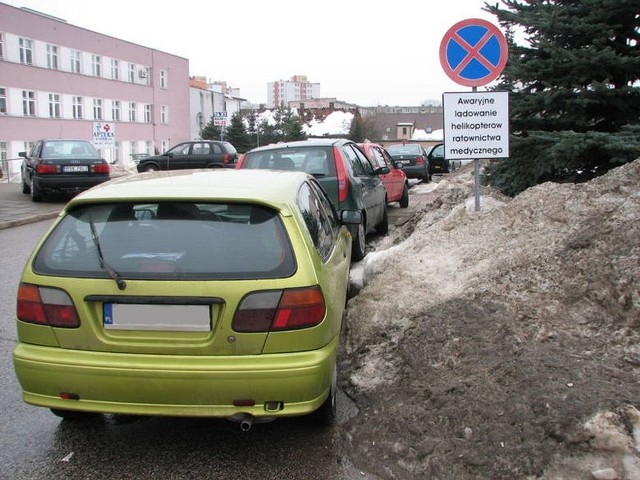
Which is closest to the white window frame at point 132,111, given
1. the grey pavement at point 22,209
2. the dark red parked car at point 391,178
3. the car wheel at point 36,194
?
the grey pavement at point 22,209

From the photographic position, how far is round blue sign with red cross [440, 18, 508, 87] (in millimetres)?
6406

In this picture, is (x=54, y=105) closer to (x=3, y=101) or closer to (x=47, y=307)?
(x=3, y=101)

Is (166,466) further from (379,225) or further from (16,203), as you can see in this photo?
(16,203)

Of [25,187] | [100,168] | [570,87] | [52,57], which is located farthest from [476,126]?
[52,57]

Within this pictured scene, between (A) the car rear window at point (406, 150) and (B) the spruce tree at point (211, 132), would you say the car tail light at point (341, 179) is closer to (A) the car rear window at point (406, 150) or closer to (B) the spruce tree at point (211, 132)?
(A) the car rear window at point (406, 150)

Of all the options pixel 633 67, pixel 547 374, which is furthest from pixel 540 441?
pixel 633 67

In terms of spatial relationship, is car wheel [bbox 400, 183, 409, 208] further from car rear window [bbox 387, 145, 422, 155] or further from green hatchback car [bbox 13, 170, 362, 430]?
green hatchback car [bbox 13, 170, 362, 430]

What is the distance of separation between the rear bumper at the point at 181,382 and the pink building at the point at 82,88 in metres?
31.8

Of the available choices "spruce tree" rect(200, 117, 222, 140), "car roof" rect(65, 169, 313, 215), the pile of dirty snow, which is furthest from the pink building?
"car roof" rect(65, 169, 313, 215)

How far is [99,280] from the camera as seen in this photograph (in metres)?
3.07

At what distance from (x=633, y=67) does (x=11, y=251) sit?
9.14 metres

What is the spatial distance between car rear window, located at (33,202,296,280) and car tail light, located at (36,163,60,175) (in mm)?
12995

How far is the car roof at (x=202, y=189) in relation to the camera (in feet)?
10.6

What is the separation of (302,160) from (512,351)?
16.6ft
